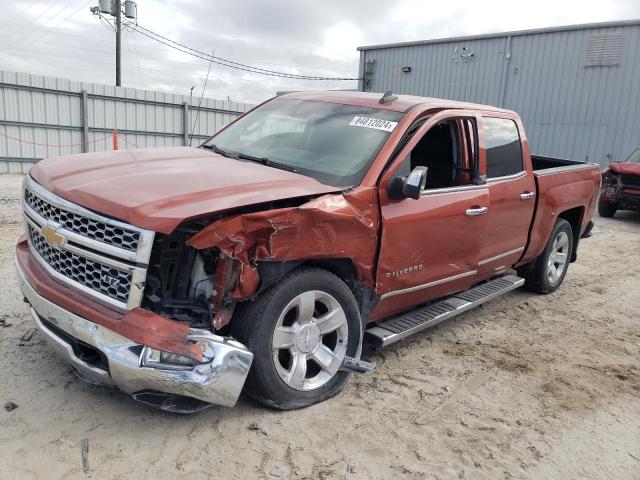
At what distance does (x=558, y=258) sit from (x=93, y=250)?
17.2 feet

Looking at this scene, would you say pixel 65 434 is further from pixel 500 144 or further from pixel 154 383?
pixel 500 144

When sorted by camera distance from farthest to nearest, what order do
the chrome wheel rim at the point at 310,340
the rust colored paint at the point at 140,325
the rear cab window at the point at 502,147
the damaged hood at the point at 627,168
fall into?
the damaged hood at the point at 627,168 → the rear cab window at the point at 502,147 → the chrome wheel rim at the point at 310,340 → the rust colored paint at the point at 140,325

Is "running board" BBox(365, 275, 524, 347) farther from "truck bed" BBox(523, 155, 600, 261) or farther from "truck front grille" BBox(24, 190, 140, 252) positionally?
"truck front grille" BBox(24, 190, 140, 252)

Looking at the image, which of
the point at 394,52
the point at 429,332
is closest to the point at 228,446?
the point at 429,332

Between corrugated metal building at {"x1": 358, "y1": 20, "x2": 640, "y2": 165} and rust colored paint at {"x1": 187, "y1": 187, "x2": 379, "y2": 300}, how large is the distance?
17.1 meters

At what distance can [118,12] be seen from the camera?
2669cm

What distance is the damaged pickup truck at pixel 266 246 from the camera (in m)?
2.70

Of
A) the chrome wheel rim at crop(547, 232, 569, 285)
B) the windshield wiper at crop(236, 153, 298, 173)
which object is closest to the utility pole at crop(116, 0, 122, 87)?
the chrome wheel rim at crop(547, 232, 569, 285)

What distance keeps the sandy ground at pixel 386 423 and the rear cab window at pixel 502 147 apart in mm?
1481

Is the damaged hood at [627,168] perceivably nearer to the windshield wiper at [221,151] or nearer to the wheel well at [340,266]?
the windshield wiper at [221,151]

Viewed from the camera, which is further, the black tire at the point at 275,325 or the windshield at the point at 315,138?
the windshield at the point at 315,138

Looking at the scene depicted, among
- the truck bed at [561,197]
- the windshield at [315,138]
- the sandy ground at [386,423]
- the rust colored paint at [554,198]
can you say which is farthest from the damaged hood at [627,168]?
the windshield at [315,138]

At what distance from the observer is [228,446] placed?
2.89 m

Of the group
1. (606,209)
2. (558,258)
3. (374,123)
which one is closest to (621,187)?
(606,209)
